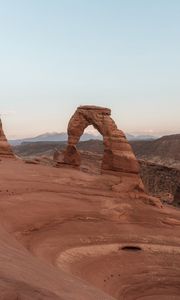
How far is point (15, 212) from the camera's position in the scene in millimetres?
17531

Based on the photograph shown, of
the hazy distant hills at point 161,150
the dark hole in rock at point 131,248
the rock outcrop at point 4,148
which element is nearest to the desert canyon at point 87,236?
the dark hole in rock at point 131,248

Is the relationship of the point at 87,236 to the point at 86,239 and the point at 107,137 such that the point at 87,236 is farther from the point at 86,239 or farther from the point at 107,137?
the point at 107,137

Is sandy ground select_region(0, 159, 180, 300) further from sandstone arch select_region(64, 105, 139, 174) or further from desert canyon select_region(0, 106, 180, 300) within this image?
sandstone arch select_region(64, 105, 139, 174)

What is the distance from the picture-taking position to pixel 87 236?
714 inches

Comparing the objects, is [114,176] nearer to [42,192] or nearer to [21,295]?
[42,192]

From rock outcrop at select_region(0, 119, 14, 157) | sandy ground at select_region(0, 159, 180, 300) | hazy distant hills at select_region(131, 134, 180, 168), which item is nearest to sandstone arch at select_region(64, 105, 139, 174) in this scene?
sandy ground at select_region(0, 159, 180, 300)

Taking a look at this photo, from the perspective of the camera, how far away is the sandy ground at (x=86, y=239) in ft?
34.9

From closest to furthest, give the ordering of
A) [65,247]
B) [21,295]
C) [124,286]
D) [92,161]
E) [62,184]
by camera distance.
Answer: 1. [21,295]
2. [124,286]
3. [65,247]
4. [62,184]
5. [92,161]

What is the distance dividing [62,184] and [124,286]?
420 inches

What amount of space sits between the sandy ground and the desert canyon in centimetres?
3

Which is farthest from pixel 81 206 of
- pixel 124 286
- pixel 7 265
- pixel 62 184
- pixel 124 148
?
pixel 7 265

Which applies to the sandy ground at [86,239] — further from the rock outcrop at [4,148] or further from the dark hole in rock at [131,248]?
the rock outcrop at [4,148]

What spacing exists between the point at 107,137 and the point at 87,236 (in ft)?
42.3

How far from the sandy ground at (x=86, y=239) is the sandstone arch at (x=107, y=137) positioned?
3225 mm
